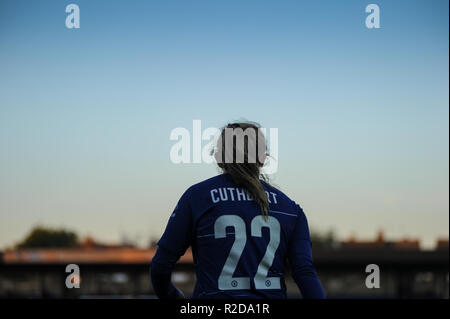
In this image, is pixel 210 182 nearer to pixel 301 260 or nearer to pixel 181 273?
pixel 301 260

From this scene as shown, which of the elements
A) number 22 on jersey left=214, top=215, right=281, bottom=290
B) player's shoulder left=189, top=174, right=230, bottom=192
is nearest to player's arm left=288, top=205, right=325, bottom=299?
number 22 on jersey left=214, top=215, right=281, bottom=290

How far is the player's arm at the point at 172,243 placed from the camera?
9.48ft

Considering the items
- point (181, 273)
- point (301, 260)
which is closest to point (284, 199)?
point (301, 260)

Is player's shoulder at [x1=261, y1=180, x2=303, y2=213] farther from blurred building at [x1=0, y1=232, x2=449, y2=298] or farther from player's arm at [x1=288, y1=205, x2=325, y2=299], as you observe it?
blurred building at [x1=0, y1=232, x2=449, y2=298]

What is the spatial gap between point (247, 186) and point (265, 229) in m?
0.23

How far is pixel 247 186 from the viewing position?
297 cm

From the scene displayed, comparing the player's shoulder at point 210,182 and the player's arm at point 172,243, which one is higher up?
the player's shoulder at point 210,182

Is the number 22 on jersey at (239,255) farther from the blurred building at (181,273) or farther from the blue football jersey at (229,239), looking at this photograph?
the blurred building at (181,273)

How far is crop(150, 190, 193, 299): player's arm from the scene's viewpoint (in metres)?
2.89

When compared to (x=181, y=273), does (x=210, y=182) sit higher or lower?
higher

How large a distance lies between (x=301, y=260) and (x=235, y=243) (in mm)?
383

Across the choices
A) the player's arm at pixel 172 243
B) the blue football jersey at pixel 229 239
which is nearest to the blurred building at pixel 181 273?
the blue football jersey at pixel 229 239

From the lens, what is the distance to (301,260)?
3023 mm
